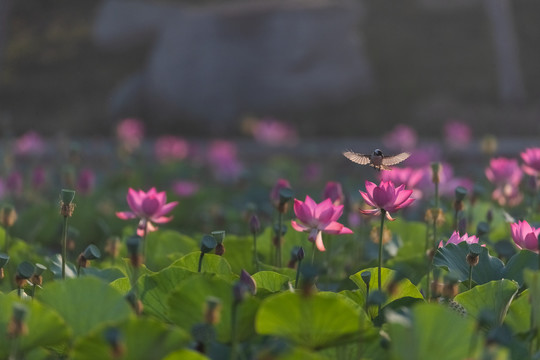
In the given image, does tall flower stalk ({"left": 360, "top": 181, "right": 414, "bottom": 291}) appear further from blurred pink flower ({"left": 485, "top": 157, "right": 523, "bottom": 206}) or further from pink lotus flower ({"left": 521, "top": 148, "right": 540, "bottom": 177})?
blurred pink flower ({"left": 485, "top": 157, "right": 523, "bottom": 206})

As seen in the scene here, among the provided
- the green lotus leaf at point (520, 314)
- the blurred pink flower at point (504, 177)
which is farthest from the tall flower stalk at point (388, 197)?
the blurred pink flower at point (504, 177)

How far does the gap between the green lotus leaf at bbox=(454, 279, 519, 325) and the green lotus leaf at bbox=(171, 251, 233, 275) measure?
18.0 inches

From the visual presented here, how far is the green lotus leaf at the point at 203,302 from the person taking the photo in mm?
1415

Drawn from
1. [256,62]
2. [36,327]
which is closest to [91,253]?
[36,327]

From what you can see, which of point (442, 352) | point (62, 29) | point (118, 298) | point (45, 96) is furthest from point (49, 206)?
point (62, 29)

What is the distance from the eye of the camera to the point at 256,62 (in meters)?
10.9

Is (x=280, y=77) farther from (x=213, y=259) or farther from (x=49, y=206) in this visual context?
(x=213, y=259)

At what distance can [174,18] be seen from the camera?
37.2 ft

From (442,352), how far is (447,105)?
10151 millimetres

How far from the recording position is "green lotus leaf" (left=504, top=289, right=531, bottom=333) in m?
1.60

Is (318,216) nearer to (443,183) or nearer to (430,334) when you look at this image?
(430,334)

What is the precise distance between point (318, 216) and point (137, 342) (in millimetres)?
634

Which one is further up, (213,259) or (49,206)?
(213,259)

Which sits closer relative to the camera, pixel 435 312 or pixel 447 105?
pixel 435 312
